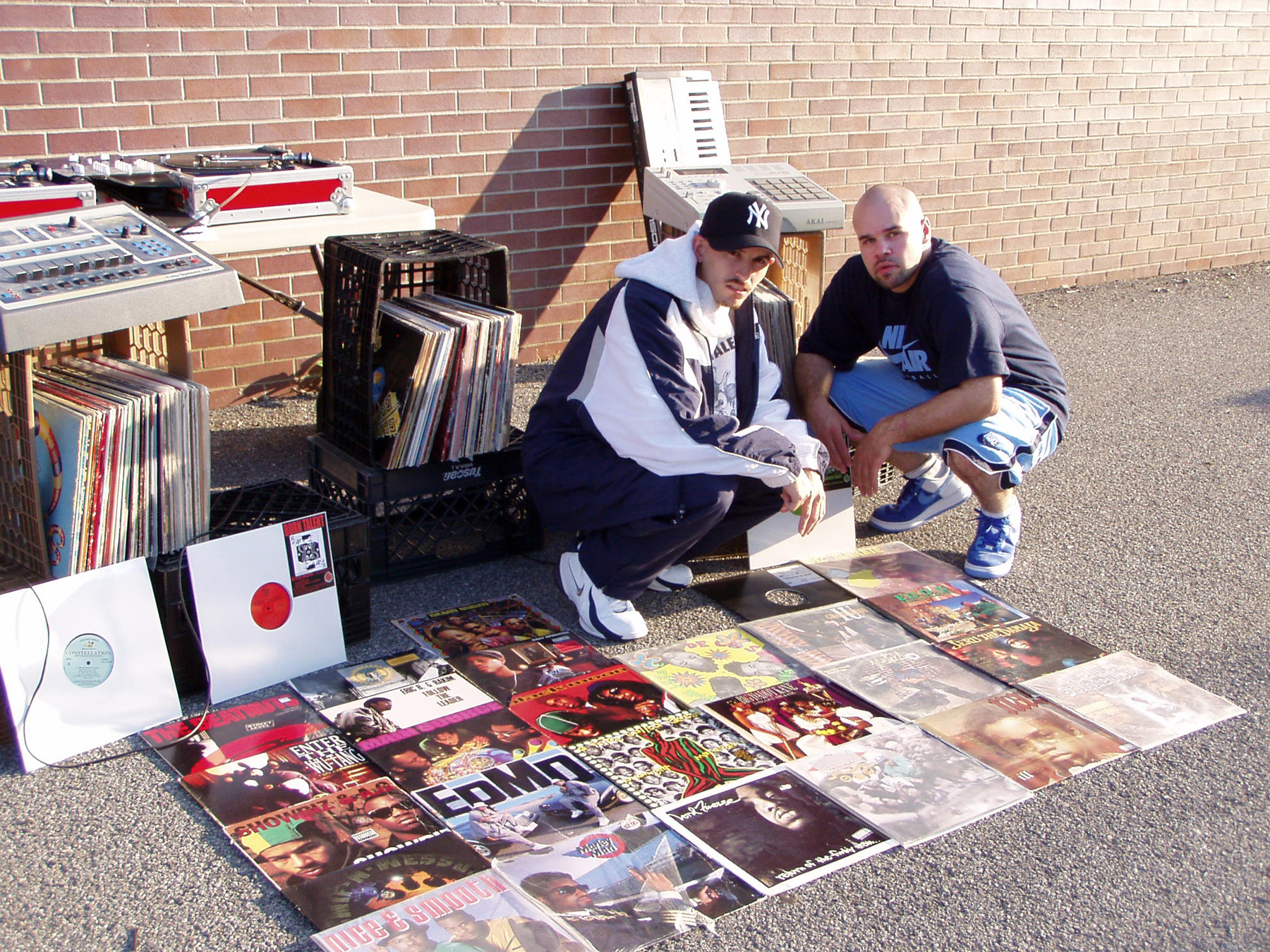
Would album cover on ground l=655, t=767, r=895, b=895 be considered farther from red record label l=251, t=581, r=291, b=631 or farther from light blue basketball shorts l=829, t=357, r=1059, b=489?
light blue basketball shorts l=829, t=357, r=1059, b=489

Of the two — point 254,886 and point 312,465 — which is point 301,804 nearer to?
point 254,886

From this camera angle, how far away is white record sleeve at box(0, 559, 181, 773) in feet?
8.11

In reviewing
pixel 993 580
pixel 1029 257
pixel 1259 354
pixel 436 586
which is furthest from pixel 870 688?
pixel 1029 257

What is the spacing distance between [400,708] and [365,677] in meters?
0.17

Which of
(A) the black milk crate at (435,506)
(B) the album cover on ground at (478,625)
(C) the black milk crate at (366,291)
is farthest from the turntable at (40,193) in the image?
(B) the album cover on ground at (478,625)

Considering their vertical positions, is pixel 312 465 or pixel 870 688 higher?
pixel 312 465

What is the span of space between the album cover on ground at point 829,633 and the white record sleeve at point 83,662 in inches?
58.2

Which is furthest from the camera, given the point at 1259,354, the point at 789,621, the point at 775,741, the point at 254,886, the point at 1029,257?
the point at 1029,257

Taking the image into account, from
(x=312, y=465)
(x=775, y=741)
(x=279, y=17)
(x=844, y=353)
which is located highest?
(x=279, y=17)

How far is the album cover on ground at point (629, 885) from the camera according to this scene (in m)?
2.14

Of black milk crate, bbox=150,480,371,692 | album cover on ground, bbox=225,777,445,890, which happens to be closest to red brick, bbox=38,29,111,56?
black milk crate, bbox=150,480,371,692

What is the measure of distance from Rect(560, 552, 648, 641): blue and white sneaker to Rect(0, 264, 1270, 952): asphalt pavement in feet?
0.19

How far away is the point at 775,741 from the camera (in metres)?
2.72

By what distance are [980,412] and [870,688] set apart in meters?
0.91
